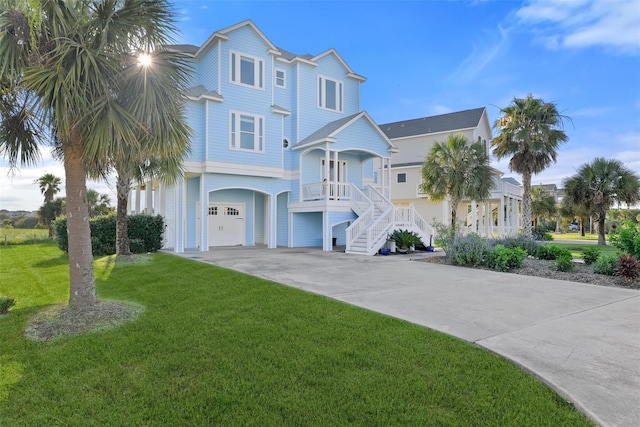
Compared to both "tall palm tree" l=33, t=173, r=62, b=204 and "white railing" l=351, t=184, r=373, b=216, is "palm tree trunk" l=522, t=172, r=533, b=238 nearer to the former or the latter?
"white railing" l=351, t=184, r=373, b=216

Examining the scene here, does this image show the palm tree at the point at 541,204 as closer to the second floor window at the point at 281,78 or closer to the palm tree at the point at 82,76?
the second floor window at the point at 281,78

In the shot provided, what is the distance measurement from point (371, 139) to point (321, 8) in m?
8.40

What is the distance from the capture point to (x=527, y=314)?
6141mm

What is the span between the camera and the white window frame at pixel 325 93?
66.8ft

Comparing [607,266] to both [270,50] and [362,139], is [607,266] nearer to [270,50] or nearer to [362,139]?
[362,139]

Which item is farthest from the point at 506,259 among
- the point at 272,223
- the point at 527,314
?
the point at 272,223

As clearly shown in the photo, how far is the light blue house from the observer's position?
16438mm

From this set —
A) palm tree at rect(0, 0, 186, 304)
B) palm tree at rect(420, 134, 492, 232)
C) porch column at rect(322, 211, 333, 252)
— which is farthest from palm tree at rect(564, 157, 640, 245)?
palm tree at rect(0, 0, 186, 304)

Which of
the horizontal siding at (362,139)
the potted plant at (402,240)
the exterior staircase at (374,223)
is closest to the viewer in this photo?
the exterior staircase at (374,223)

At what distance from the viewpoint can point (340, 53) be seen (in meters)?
21.0

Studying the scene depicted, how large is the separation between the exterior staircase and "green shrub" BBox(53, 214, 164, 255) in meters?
8.77

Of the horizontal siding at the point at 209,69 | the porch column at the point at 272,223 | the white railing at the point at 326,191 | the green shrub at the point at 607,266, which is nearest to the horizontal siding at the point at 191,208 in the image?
the porch column at the point at 272,223

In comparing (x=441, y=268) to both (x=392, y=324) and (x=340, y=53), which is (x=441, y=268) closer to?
(x=392, y=324)

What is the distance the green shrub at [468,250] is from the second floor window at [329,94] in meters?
11.6
